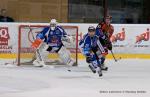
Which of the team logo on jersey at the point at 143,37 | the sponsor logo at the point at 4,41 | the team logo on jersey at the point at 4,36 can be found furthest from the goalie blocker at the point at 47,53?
the team logo on jersey at the point at 143,37

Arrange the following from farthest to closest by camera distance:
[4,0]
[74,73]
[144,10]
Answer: [144,10] < [4,0] < [74,73]

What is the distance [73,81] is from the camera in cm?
1249

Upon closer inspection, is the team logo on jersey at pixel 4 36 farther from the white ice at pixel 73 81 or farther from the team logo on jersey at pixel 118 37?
the team logo on jersey at pixel 118 37

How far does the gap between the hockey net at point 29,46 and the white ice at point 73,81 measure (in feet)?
1.04

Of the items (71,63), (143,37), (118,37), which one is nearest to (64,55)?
(71,63)

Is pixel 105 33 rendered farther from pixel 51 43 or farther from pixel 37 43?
pixel 37 43

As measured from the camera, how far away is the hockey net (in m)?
15.3

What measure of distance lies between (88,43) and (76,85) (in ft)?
5.02

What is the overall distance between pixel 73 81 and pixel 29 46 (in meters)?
3.41

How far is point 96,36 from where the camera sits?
1326 cm

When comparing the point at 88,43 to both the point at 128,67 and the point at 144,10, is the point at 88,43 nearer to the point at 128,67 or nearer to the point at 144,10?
the point at 128,67

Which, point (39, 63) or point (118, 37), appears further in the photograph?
point (118, 37)

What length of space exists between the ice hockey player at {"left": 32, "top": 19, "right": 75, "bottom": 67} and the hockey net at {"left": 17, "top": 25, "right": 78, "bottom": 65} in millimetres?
252

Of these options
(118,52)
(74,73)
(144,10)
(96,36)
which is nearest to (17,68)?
(74,73)
